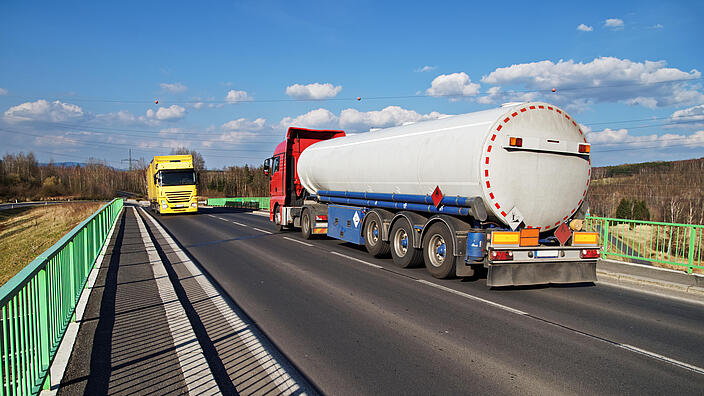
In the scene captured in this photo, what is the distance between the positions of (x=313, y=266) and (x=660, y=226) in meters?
8.18

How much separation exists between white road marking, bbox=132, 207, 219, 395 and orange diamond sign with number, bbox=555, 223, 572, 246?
6.80 metres

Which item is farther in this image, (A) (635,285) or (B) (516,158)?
(A) (635,285)

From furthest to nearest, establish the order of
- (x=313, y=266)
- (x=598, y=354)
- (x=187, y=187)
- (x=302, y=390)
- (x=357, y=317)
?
(x=187, y=187), (x=313, y=266), (x=357, y=317), (x=598, y=354), (x=302, y=390)

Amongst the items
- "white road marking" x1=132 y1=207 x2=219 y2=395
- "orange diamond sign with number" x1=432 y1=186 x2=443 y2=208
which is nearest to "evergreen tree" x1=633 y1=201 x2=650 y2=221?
"orange diamond sign with number" x1=432 y1=186 x2=443 y2=208

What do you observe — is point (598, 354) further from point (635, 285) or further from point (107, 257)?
point (107, 257)

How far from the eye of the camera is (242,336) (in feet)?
17.6

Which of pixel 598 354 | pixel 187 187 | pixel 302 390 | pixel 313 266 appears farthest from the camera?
pixel 187 187

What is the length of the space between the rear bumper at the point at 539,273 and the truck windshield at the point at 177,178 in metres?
25.2

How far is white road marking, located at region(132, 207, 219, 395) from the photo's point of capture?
4.02m

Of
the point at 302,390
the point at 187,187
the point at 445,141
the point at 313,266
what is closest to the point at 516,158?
the point at 445,141

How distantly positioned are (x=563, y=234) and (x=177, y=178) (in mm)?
25591

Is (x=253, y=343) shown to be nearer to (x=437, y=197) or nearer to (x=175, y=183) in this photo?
(x=437, y=197)

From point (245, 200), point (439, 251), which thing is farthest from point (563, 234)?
point (245, 200)

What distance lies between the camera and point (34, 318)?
13.2ft
